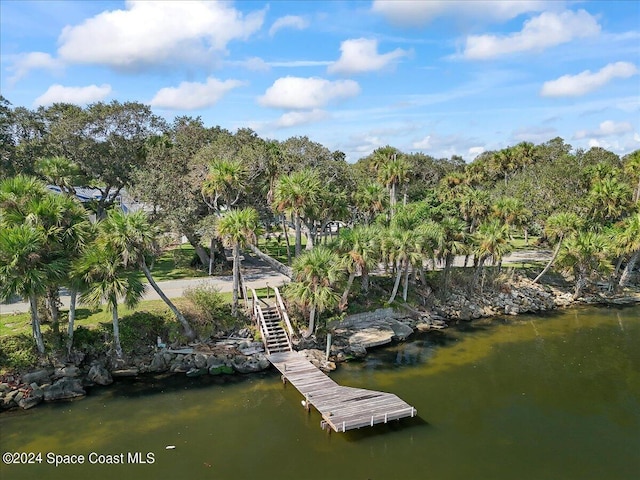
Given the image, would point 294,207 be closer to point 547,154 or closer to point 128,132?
point 128,132

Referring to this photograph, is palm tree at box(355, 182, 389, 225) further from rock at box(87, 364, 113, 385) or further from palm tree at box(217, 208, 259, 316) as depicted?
rock at box(87, 364, 113, 385)

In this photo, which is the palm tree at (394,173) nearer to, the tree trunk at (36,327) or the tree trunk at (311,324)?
the tree trunk at (311,324)

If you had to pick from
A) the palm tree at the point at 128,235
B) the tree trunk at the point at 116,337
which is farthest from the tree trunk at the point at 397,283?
the tree trunk at the point at 116,337

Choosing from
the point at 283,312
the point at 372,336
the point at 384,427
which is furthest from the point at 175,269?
the point at 384,427

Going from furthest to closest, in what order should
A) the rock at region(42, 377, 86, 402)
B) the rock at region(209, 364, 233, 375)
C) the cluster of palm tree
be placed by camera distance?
the rock at region(209, 364, 233, 375) → the rock at region(42, 377, 86, 402) → the cluster of palm tree

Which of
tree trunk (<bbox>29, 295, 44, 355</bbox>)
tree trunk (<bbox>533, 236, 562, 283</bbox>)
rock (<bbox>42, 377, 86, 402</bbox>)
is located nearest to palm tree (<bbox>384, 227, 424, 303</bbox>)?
tree trunk (<bbox>533, 236, 562, 283</bbox>)

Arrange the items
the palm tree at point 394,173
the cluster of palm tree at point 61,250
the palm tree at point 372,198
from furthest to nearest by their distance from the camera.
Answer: the palm tree at point 394,173
the palm tree at point 372,198
the cluster of palm tree at point 61,250

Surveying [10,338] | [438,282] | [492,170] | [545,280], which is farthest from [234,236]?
[492,170]
